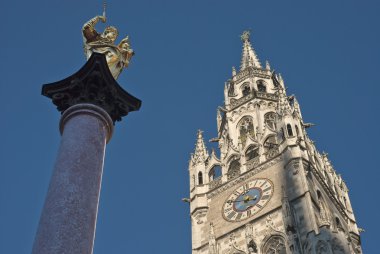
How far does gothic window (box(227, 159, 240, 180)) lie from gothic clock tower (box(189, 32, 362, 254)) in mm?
76

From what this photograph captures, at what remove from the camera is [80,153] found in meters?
12.5

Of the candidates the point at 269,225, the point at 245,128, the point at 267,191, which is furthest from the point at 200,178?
the point at 269,225

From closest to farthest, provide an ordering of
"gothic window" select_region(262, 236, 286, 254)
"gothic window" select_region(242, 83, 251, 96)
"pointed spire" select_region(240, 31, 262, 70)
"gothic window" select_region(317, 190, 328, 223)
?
1. "gothic window" select_region(262, 236, 286, 254)
2. "gothic window" select_region(317, 190, 328, 223)
3. "gothic window" select_region(242, 83, 251, 96)
4. "pointed spire" select_region(240, 31, 262, 70)

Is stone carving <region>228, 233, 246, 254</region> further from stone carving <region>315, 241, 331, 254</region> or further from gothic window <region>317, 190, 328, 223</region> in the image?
stone carving <region>315, 241, 331, 254</region>

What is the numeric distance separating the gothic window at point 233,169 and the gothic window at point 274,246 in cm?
841

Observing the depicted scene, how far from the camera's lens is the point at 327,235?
36719 millimetres

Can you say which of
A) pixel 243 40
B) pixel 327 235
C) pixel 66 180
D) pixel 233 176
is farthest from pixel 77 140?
pixel 243 40

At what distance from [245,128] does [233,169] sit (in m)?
6.86

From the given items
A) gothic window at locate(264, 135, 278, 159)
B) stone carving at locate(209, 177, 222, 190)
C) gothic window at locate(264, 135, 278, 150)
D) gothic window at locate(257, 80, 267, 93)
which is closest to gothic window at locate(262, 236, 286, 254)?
gothic window at locate(264, 135, 278, 159)

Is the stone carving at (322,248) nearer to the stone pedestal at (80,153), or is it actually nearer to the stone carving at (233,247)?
the stone carving at (233,247)

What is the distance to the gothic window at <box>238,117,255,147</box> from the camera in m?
54.7

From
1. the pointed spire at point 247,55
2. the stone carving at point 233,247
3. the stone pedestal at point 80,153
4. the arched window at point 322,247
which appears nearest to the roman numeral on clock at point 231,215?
the stone carving at point 233,247

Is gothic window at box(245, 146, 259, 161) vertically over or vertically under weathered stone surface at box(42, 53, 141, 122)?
over

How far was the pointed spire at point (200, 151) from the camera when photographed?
51703mm
